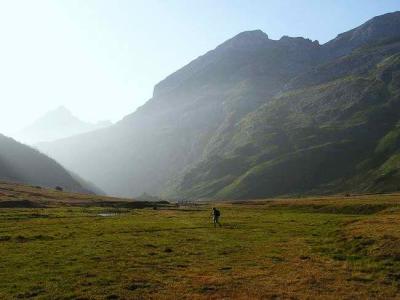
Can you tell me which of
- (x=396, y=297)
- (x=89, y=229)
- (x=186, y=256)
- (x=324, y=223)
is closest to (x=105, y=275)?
(x=186, y=256)

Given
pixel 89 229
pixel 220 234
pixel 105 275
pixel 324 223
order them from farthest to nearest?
pixel 324 223 → pixel 89 229 → pixel 220 234 → pixel 105 275

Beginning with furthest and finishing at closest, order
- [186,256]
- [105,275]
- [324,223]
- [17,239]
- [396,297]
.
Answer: [324,223] < [17,239] < [186,256] < [105,275] < [396,297]

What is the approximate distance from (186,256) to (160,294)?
13958mm

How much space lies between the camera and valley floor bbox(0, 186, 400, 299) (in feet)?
104

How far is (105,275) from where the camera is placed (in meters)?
35.8

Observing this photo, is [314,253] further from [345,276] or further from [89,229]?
[89,229]

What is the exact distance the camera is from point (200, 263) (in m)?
41.2

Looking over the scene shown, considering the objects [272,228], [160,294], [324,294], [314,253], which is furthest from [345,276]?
[272,228]

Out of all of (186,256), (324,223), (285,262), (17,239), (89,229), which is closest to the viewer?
(285,262)

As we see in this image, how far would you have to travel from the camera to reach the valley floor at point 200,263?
31609mm

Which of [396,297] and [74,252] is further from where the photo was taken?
[74,252]

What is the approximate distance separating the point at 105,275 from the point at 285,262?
16247 mm

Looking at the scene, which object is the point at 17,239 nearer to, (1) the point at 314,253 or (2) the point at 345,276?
(1) the point at 314,253

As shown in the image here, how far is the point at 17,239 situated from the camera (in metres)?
55.2
